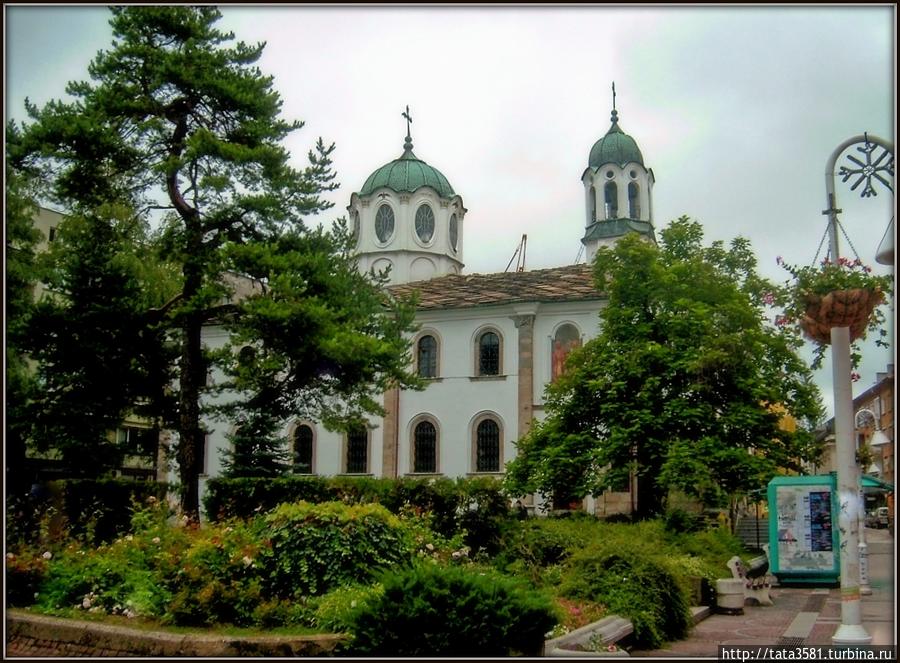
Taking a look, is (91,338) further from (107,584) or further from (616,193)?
(616,193)

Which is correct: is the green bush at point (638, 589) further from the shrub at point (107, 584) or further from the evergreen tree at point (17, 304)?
the evergreen tree at point (17, 304)

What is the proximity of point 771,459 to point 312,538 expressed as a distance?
53.4 feet

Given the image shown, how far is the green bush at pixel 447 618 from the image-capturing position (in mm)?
8156

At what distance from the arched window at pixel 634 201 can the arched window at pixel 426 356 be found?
62.4 feet

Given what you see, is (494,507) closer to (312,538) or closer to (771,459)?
A: (312,538)

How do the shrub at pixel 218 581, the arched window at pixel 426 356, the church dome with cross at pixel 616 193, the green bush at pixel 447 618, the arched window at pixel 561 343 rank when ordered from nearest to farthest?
the green bush at pixel 447 618
the shrub at pixel 218 581
the arched window at pixel 561 343
the arched window at pixel 426 356
the church dome with cross at pixel 616 193

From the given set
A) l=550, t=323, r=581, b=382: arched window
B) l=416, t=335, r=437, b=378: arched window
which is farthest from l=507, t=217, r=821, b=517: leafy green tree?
l=416, t=335, r=437, b=378: arched window

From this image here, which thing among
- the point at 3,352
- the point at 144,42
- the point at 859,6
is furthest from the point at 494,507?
the point at 144,42

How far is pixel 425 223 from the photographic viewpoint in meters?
47.9

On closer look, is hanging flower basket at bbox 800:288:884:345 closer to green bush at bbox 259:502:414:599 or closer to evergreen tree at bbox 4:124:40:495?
green bush at bbox 259:502:414:599

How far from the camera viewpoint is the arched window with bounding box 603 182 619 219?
5197cm

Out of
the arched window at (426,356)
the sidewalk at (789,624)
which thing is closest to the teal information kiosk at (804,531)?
the sidewalk at (789,624)

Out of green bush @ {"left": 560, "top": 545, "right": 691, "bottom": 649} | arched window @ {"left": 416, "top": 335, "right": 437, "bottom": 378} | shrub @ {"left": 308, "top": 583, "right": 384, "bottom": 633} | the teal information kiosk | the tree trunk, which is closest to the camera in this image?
shrub @ {"left": 308, "top": 583, "right": 384, "bottom": 633}

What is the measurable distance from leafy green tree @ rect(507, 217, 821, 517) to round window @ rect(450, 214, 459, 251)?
22224 millimetres
